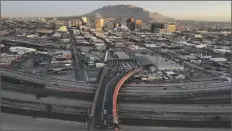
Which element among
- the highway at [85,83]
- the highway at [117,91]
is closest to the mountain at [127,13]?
the highway at [117,91]

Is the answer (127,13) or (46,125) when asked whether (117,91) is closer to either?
(46,125)

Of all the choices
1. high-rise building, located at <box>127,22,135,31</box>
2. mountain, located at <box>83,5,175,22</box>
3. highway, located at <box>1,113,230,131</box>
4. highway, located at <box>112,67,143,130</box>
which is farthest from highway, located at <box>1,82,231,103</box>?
mountain, located at <box>83,5,175,22</box>

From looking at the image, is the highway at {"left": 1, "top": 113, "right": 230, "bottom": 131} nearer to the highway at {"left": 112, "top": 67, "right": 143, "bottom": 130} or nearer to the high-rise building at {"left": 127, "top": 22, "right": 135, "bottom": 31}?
the highway at {"left": 112, "top": 67, "right": 143, "bottom": 130}

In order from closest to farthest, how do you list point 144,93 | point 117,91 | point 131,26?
point 117,91 < point 144,93 < point 131,26

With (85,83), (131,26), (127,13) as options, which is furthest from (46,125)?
(127,13)

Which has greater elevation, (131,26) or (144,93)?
(131,26)

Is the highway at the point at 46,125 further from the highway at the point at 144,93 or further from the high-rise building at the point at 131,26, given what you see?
the high-rise building at the point at 131,26

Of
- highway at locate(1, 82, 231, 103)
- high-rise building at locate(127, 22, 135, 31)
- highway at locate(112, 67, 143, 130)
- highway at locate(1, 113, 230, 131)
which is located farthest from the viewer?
high-rise building at locate(127, 22, 135, 31)

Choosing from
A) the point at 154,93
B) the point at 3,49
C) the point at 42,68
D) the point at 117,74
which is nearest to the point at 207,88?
the point at 154,93

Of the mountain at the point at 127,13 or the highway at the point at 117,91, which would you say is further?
the mountain at the point at 127,13

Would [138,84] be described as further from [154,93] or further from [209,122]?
[209,122]

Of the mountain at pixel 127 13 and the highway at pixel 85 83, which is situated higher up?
the mountain at pixel 127 13
